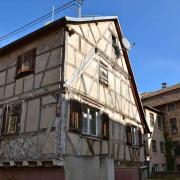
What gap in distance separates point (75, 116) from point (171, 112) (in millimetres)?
23612

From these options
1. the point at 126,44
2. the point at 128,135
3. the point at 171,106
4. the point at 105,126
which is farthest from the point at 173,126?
the point at 105,126

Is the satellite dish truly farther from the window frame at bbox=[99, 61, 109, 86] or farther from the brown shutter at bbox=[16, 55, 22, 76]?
the brown shutter at bbox=[16, 55, 22, 76]

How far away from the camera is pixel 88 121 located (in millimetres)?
11039

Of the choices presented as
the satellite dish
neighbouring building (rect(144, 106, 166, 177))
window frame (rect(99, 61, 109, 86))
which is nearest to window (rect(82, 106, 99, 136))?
window frame (rect(99, 61, 109, 86))

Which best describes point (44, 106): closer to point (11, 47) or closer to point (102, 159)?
point (102, 159)

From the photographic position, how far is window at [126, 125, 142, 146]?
47.0 ft

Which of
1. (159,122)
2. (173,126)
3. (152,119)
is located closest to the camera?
(152,119)

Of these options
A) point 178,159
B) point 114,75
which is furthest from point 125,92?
point 178,159

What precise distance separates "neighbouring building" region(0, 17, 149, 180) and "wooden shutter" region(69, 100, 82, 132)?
3 centimetres

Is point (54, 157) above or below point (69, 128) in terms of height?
→ below

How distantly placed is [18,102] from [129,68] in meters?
7.82

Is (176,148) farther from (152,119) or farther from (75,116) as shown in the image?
(75,116)

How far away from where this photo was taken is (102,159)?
892cm

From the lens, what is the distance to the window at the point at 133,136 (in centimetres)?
1432
